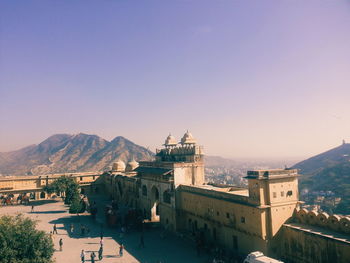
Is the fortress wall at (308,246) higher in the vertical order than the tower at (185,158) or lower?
lower

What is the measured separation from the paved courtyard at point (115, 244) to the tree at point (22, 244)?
836 cm

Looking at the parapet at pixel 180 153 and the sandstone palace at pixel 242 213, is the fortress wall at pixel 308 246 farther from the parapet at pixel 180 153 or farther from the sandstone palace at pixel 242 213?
the parapet at pixel 180 153

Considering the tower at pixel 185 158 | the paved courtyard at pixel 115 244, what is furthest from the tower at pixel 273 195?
the tower at pixel 185 158

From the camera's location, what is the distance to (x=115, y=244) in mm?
34062

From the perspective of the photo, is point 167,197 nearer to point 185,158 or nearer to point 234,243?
point 185,158

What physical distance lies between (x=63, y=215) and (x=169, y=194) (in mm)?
21208

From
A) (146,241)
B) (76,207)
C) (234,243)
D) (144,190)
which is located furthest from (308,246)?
(76,207)

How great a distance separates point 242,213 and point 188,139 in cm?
2158

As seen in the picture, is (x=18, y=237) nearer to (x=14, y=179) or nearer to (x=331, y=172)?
(x=14, y=179)

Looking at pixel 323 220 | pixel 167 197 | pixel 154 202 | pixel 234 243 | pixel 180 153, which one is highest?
pixel 180 153

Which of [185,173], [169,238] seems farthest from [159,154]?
[169,238]

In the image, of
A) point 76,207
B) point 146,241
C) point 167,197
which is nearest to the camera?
point 146,241

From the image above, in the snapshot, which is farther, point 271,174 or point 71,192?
point 71,192

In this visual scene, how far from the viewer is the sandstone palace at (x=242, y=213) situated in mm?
23544
